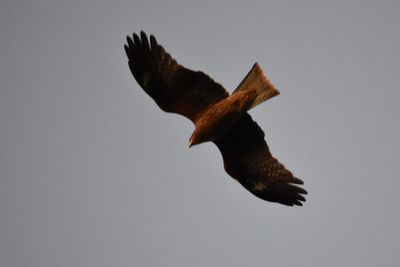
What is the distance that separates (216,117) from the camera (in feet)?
26.8

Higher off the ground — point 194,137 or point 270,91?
point 270,91

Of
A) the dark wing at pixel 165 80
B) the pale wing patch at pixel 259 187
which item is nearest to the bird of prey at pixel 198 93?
the dark wing at pixel 165 80

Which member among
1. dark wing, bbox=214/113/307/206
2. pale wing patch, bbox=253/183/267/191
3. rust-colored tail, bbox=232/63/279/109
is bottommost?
pale wing patch, bbox=253/183/267/191

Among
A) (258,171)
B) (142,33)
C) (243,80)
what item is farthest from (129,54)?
(258,171)

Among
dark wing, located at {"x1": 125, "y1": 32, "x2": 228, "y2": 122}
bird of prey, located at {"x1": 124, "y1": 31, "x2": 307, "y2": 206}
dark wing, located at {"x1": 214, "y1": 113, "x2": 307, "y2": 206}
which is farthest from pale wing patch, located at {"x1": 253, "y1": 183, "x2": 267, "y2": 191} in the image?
dark wing, located at {"x1": 125, "y1": 32, "x2": 228, "y2": 122}

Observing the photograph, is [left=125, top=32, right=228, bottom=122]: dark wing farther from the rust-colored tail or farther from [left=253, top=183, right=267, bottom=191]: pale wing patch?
[left=253, top=183, right=267, bottom=191]: pale wing patch

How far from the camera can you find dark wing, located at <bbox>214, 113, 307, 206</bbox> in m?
8.89

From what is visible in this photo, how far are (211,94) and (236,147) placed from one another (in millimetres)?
1142

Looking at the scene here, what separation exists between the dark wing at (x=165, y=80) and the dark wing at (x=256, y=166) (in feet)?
2.65

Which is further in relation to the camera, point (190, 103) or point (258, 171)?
point (258, 171)

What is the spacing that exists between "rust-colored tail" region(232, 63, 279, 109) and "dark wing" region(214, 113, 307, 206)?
1.90ft

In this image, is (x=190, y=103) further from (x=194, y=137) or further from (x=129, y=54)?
(x=129, y=54)

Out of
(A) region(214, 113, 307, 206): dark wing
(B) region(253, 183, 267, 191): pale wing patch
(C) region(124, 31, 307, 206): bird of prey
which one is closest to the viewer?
(C) region(124, 31, 307, 206): bird of prey

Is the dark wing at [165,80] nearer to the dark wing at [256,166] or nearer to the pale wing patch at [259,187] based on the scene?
the dark wing at [256,166]
